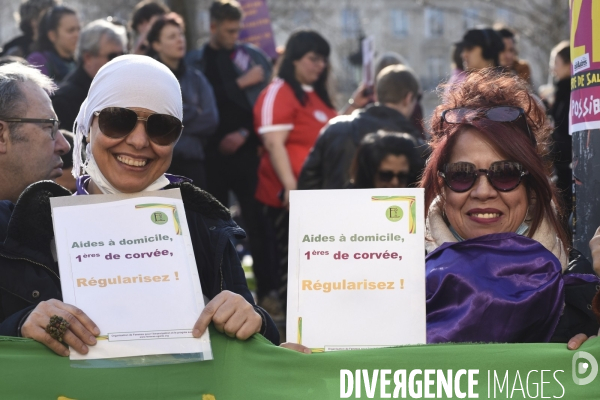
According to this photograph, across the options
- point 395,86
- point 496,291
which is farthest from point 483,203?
point 395,86

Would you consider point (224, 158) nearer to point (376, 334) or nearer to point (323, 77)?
point (323, 77)

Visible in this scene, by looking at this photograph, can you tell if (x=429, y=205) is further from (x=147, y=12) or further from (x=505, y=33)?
(x=505, y=33)

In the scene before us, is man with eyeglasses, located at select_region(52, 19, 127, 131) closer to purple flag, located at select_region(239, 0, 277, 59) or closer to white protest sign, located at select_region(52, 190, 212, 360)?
purple flag, located at select_region(239, 0, 277, 59)

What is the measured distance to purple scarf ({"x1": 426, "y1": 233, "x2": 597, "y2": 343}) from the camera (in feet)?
10.8

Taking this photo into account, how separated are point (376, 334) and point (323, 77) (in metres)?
5.27

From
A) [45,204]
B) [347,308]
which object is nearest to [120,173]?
[45,204]

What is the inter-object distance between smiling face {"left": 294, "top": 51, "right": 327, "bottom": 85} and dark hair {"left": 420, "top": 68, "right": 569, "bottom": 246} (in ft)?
13.4

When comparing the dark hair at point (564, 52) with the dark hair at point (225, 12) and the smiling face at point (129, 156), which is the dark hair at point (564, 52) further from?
the smiling face at point (129, 156)

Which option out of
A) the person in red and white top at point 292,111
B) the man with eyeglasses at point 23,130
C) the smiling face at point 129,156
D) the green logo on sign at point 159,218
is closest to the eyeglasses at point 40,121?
the man with eyeglasses at point 23,130

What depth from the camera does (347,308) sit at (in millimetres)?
3066

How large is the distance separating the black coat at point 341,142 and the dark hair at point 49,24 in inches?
99.2

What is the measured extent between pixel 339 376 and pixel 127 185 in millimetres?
990

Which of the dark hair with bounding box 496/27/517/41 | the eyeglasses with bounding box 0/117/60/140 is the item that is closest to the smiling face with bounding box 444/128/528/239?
the eyeglasses with bounding box 0/117/60/140

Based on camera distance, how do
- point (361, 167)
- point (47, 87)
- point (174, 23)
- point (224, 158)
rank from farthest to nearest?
1. point (224, 158)
2. point (174, 23)
3. point (361, 167)
4. point (47, 87)
